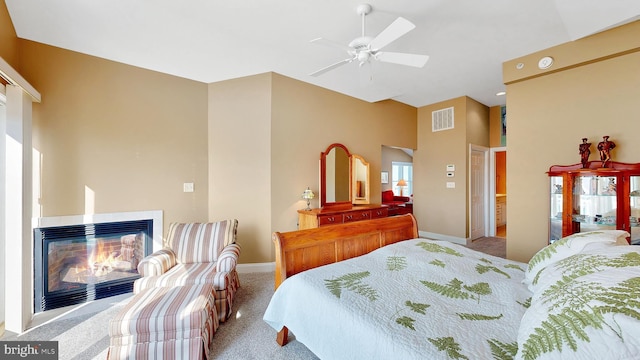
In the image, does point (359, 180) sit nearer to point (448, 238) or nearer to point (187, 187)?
point (448, 238)

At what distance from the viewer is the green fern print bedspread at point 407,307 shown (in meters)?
1.00

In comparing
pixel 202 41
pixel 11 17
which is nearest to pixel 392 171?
pixel 202 41

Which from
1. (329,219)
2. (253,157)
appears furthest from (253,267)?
(253,157)

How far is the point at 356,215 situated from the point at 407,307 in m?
2.51

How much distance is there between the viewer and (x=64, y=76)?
259 cm

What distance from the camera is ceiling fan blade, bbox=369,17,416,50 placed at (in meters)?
1.70

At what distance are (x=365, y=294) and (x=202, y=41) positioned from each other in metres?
2.91

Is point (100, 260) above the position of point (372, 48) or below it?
below

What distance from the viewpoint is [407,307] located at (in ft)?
4.05

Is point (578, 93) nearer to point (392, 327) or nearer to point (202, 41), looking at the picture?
point (392, 327)

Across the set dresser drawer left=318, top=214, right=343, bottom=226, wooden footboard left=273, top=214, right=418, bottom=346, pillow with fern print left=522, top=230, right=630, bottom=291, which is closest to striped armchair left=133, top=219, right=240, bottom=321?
wooden footboard left=273, top=214, right=418, bottom=346

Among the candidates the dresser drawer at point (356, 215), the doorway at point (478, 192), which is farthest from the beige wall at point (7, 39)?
the doorway at point (478, 192)

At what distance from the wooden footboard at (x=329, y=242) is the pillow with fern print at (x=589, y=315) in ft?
4.33

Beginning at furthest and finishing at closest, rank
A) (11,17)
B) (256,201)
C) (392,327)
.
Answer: (256,201), (11,17), (392,327)
